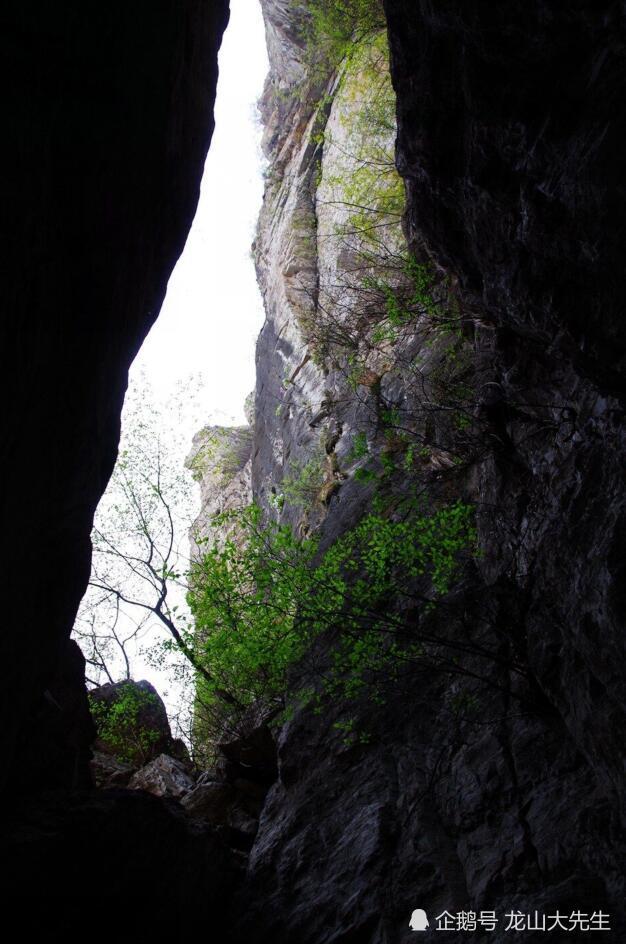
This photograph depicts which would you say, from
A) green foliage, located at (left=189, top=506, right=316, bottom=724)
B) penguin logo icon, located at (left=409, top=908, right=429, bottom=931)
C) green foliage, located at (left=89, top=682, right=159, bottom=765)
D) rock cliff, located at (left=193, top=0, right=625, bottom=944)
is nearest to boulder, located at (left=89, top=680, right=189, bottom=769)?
green foliage, located at (left=89, top=682, right=159, bottom=765)

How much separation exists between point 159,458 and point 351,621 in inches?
504

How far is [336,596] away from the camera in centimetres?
1107

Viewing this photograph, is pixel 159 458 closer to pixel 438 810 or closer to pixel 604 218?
pixel 438 810

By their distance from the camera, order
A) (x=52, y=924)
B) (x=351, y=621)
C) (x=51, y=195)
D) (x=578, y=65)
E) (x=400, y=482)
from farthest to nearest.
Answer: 1. (x=400, y=482)
2. (x=351, y=621)
3. (x=52, y=924)
4. (x=578, y=65)
5. (x=51, y=195)

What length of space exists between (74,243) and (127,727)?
15723 millimetres

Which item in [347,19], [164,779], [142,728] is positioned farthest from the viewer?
[347,19]

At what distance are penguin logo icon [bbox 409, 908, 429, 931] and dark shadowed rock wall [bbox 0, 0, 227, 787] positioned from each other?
5076 mm

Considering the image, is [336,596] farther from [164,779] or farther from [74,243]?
[74,243]

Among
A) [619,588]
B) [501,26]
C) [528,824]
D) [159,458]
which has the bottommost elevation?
[528,824]

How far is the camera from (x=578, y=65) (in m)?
5.38

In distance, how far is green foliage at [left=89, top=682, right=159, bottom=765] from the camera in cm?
1728

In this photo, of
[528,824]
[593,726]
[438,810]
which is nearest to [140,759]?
[438,810]

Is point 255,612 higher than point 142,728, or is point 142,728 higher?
point 255,612

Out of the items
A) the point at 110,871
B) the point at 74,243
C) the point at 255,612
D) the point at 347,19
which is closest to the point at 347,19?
the point at 347,19
